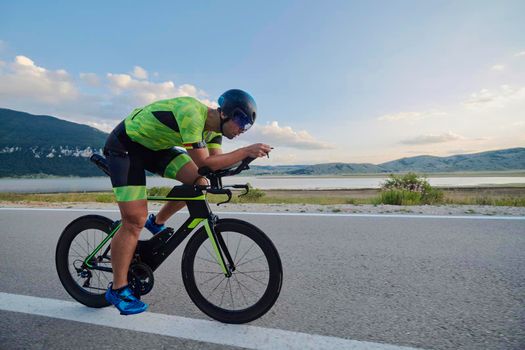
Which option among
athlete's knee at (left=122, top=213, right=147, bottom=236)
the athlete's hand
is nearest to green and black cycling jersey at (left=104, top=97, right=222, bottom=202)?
athlete's knee at (left=122, top=213, right=147, bottom=236)

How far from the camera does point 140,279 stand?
2.48m

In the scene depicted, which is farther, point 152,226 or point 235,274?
point 152,226

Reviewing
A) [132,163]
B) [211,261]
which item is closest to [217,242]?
[211,261]

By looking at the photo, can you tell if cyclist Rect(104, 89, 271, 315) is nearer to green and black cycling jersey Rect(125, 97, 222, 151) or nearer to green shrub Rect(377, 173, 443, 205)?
green and black cycling jersey Rect(125, 97, 222, 151)

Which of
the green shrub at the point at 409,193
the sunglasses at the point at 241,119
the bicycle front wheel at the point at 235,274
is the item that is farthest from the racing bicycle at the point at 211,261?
the green shrub at the point at 409,193

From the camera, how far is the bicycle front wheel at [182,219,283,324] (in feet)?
7.41

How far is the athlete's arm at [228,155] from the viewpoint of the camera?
6.97ft

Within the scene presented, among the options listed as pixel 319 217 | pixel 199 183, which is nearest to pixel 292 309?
pixel 199 183

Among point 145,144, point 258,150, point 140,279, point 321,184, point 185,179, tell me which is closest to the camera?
point 258,150

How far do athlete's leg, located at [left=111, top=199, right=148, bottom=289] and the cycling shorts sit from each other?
8 centimetres

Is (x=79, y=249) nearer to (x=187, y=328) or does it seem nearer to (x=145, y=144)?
(x=145, y=144)

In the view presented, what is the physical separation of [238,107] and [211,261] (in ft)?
3.85

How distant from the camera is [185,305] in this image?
8.36 feet

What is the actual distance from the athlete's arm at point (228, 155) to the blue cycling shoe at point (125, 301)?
1088mm
